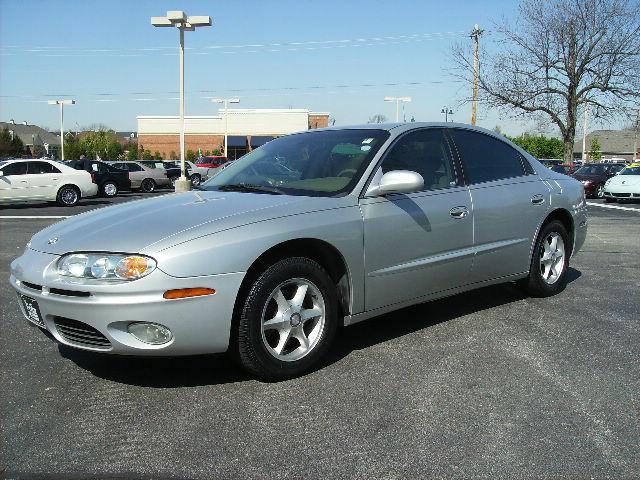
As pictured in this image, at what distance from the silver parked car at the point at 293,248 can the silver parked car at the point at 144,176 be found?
24640mm

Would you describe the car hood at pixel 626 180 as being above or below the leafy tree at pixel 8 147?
below

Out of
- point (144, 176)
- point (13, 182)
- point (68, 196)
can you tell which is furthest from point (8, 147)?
point (13, 182)

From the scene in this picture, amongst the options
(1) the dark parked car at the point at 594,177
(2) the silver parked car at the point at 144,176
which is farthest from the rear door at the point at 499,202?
(2) the silver parked car at the point at 144,176

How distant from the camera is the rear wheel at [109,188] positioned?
25.3 meters

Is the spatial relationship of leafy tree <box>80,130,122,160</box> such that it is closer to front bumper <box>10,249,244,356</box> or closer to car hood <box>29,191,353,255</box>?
car hood <box>29,191,353,255</box>

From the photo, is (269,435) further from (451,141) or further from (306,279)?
(451,141)

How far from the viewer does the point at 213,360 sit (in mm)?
3994

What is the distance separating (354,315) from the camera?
398 centimetres

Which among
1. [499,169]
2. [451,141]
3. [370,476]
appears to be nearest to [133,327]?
[370,476]

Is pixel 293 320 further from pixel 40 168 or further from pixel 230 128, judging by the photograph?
pixel 230 128

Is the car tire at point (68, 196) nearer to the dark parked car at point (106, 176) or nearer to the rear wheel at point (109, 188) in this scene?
the dark parked car at point (106, 176)

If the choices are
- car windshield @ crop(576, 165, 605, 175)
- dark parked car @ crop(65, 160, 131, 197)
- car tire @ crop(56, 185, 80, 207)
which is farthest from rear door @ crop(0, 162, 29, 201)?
car windshield @ crop(576, 165, 605, 175)

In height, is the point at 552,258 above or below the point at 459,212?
below

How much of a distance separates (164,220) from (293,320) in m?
0.91
